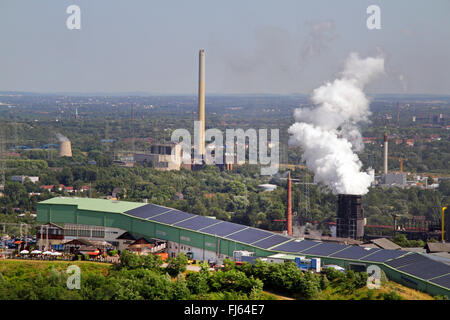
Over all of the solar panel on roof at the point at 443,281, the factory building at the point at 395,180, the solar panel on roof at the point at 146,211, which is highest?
the solar panel on roof at the point at 146,211

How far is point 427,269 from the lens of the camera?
77.3ft

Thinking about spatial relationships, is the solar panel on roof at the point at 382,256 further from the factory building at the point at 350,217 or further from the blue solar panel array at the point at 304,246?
the factory building at the point at 350,217

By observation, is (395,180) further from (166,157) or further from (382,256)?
(382,256)

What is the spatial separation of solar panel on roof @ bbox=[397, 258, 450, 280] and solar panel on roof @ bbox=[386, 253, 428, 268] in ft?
0.74

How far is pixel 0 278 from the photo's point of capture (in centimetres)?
2333

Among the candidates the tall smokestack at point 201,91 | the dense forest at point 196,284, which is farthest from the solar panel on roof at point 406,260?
the tall smokestack at point 201,91

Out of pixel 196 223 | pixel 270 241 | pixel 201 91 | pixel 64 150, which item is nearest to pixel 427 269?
pixel 270 241

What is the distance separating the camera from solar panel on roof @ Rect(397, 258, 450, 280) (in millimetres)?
23031

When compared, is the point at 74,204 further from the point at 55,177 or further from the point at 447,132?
the point at 447,132

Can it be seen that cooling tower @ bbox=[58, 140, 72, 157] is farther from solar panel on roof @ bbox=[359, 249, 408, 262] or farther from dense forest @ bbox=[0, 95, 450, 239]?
solar panel on roof @ bbox=[359, 249, 408, 262]

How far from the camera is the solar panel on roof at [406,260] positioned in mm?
24047

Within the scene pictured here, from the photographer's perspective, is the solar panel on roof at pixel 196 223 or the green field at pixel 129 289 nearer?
the green field at pixel 129 289

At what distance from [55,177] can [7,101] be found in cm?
8955

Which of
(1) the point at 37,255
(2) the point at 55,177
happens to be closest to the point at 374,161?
(2) the point at 55,177
